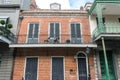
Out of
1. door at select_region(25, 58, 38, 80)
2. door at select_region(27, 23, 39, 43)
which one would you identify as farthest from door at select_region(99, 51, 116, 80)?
door at select_region(27, 23, 39, 43)

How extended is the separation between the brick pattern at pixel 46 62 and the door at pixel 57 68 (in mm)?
291

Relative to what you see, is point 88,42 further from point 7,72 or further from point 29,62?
point 7,72

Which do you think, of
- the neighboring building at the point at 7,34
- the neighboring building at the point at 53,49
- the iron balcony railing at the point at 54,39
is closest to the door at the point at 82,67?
the neighboring building at the point at 53,49

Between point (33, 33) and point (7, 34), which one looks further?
point (33, 33)

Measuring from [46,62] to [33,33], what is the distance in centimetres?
268

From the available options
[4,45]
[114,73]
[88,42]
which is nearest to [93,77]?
[114,73]

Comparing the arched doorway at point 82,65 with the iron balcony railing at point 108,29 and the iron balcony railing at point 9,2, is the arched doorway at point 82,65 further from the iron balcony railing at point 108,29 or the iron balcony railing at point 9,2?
the iron balcony railing at point 9,2

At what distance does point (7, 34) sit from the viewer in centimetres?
1288

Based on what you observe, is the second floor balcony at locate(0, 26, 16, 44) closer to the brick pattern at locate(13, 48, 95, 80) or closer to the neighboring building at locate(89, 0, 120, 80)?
the brick pattern at locate(13, 48, 95, 80)

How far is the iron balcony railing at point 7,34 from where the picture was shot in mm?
12502

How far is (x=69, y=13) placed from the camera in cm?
1489

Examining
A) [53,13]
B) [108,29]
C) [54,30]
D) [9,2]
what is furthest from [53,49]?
[9,2]

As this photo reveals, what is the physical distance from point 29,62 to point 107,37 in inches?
230

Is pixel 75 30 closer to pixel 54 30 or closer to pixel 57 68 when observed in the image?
pixel 54 30
